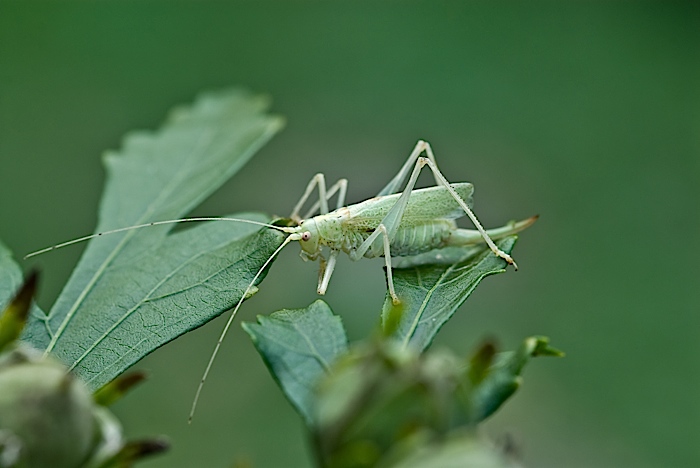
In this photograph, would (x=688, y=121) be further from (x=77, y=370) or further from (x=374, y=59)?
(x=77, y=370)

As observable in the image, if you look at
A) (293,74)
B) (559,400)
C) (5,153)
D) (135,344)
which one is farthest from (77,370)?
(293,74)

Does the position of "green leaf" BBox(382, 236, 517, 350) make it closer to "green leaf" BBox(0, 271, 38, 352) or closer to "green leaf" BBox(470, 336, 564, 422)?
"green leaf" BBox(470, 336, 564, 422)

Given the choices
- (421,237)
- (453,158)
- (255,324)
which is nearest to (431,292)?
(255,324)

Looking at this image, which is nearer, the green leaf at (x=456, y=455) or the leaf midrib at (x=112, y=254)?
the green leaf at (x=456, y=455)

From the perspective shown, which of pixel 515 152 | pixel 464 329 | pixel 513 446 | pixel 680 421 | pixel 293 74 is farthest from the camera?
pixel 293 74

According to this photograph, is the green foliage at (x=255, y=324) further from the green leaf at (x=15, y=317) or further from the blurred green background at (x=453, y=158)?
the blurred green background at (x=453, y=158)

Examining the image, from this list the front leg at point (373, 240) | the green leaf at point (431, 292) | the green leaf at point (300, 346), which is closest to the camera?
the green leaf at point (300, 346)

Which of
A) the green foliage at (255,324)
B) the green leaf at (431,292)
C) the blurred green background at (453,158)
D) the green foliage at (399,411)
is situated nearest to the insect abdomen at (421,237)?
the green foliage at (255,324)
